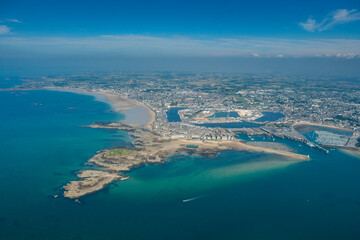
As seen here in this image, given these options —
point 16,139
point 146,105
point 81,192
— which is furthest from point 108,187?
point 146,105

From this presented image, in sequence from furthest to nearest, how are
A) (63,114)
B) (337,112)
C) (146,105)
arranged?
(146,105), (337,112), (63,114)

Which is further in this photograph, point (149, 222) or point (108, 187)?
point (108, 187)

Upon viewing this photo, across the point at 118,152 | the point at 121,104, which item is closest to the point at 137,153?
the point at 118,152

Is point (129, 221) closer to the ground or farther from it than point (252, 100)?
closer to the ground

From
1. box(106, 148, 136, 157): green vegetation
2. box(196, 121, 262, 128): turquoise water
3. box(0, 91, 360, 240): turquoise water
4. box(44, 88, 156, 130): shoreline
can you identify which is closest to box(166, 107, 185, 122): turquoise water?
box(44, 88, 156, 130): shoreline

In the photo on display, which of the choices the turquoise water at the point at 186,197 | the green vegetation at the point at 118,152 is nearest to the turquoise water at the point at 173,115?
the turquoise water at the point at 186,197

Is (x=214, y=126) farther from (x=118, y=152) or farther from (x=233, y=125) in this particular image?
(x=118, y=152)

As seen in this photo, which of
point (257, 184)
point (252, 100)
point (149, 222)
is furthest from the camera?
point (252, 100)

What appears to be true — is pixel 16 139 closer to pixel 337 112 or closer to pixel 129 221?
pixel 129 221
